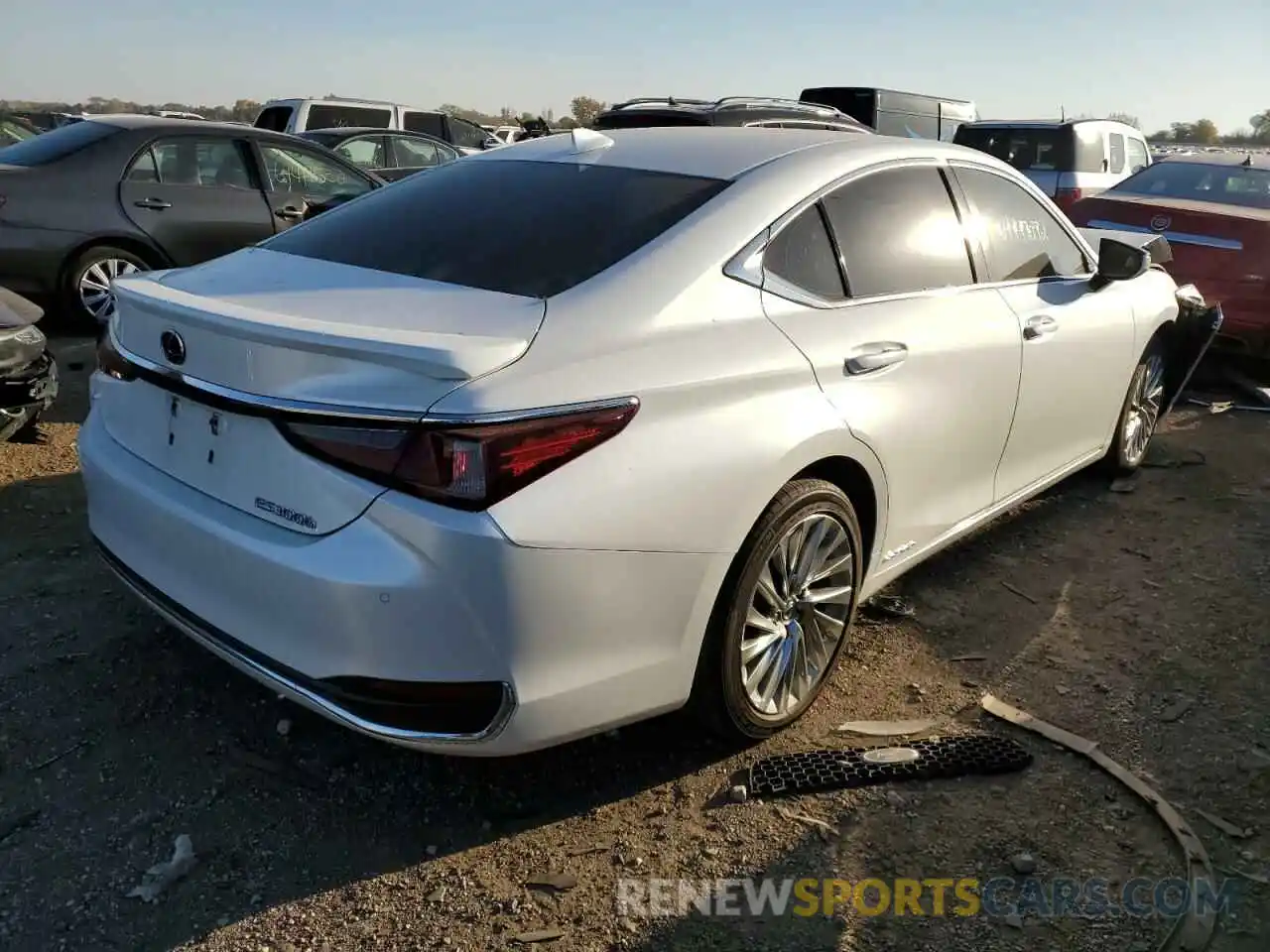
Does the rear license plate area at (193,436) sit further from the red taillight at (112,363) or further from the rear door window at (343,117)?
the rear door window at (343,117)

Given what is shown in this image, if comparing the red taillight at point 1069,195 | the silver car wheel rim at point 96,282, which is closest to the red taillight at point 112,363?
the silver car wheel rim at point 96,282

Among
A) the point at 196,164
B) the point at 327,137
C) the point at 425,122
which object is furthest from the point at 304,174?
the point at 425,122

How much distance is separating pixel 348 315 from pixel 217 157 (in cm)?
594

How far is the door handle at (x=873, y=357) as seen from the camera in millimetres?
2975

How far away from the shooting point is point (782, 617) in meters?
2.91

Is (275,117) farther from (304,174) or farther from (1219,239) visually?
(1219,239)

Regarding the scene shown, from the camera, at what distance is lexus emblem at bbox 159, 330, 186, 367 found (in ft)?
8.18

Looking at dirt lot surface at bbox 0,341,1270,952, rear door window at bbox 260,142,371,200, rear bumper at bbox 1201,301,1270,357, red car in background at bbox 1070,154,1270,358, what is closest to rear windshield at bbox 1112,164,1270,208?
red car in background at bbox 1070,154,1270,358

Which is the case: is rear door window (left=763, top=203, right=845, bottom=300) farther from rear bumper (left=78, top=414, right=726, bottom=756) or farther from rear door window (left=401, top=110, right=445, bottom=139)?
rear door window (left=401, top=110, right=445, bottom=139)

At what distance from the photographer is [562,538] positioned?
221cm

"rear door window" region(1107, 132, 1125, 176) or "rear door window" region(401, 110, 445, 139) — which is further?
"rear door window" region(401, 110, 445, 139)

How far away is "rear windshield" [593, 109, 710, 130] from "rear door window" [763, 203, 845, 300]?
21.2ft

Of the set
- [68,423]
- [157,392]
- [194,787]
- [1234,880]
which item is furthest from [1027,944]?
[68,423]

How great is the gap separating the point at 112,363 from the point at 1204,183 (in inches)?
315
